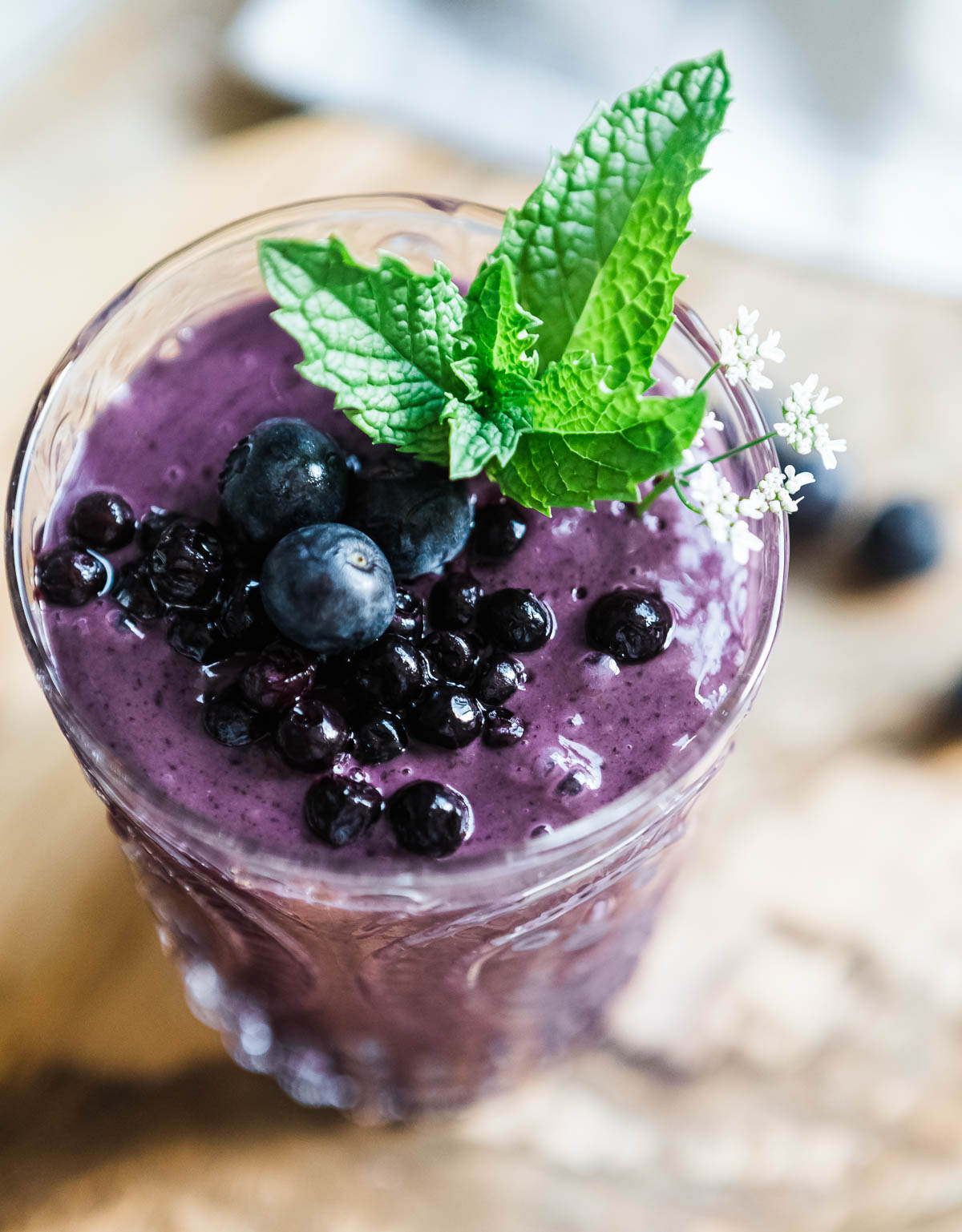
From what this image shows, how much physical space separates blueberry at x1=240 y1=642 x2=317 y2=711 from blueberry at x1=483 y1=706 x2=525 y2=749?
7.5 inches

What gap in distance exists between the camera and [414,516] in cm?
128

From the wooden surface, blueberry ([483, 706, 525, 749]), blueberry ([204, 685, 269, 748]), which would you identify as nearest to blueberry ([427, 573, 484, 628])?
blueberry ([483, 706, 525, 749])

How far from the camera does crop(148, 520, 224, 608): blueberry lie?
127cm

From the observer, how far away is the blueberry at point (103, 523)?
1356 mm

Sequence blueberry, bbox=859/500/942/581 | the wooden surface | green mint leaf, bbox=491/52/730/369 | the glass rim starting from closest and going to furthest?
the glass rim < green mint leaf, bbox=491/52/730/369 < the wooden surface < blueberry, bbox=859/500/942/581

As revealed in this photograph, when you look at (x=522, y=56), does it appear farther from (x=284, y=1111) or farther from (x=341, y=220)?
(x=284, y=1111)

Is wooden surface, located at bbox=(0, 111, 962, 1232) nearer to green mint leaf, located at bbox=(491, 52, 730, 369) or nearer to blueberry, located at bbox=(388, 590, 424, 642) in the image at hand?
blueberry, located at bbox=(388, 590, 424, 642)

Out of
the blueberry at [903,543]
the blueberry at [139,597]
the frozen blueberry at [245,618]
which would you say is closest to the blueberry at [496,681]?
the frozen blueberry at [245,618]

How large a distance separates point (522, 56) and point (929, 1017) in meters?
2.03

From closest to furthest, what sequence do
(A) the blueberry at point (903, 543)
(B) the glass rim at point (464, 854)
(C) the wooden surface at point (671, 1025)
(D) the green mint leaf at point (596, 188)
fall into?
(B) the glass rim at point (464, 854) < (D) the green mint leaf at point (596, 188) < (C) the wooden surface at point (671, 1025) < (A) the blueberry at point (903, 543)

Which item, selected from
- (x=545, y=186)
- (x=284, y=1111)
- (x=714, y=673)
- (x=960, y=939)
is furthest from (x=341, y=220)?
(x=960, y=939)

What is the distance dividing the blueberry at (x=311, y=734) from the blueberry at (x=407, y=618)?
0.37 ft

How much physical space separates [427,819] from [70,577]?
1.59 feet

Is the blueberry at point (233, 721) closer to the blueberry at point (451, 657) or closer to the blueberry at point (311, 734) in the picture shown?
the blueberry at point (311, 734)
